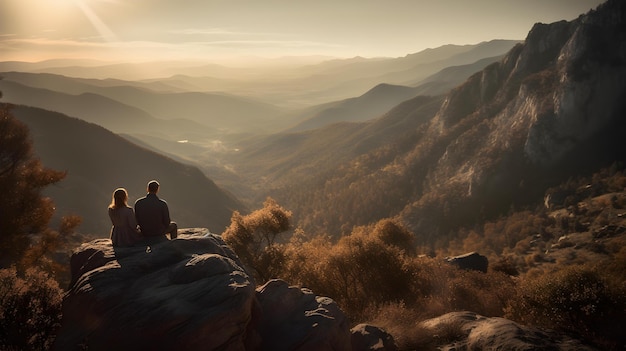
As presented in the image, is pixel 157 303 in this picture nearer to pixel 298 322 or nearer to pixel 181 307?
pixel 181 307

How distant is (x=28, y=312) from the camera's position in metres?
15.0

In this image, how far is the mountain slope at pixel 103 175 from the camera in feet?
343

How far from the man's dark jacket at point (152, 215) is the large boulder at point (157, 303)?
1.47 m

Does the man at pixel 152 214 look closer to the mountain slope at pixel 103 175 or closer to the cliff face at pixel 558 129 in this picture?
the mountain slope at pixel 103 175

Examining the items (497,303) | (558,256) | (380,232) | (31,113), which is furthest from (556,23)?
(31,113)

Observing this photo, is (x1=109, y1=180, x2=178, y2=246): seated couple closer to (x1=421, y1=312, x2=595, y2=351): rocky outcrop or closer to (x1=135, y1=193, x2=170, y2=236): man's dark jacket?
(x1=135, y1=193, x2=170, y2=236): man's dark jacket

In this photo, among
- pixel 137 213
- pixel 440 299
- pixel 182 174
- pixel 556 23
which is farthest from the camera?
pixel 556 23

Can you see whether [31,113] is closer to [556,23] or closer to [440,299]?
[440,299]

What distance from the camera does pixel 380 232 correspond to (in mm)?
55594

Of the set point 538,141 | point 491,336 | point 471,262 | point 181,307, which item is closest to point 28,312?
point 181,307

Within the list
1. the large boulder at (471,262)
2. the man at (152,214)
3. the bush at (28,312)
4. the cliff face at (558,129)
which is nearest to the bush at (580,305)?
the man at (152,214)

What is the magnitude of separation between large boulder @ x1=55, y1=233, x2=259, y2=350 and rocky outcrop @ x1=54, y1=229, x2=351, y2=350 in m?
0.03

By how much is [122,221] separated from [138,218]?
701mm

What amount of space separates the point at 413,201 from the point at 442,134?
50.2 meters
